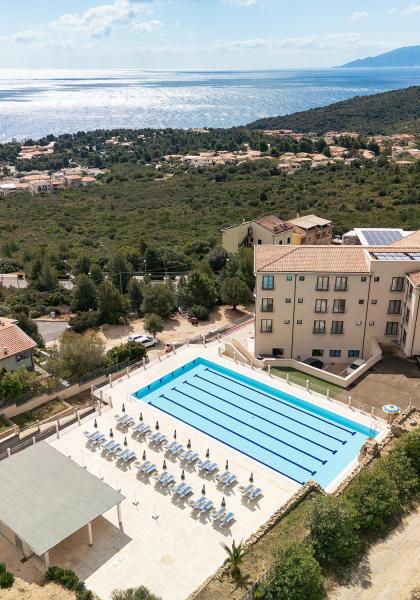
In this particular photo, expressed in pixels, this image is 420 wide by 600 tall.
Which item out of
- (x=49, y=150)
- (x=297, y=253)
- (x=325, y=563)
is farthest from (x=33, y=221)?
(x=49, y=150)

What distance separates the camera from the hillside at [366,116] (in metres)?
170

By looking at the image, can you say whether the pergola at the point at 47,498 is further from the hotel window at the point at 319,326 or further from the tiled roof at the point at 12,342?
the hotel window at the point at 319,326

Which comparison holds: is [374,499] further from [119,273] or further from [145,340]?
[119,273]

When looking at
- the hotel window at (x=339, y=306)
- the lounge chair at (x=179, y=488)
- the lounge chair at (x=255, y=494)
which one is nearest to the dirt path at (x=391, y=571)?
the lounge chair at (x=255, y=494)

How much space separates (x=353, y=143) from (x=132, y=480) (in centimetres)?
12652

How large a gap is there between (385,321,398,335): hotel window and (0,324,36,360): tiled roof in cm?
2185

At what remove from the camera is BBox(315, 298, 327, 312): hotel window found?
104 feet

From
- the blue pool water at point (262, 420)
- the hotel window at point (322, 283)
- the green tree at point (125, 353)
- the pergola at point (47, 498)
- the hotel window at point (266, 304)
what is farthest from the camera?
the green tree at point (125, 353)

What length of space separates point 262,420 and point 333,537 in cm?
1022

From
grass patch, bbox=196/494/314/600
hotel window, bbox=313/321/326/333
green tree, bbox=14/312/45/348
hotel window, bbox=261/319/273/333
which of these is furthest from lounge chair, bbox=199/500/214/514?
green tree, bbox=14/312/45/348

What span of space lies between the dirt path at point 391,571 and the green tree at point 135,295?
3076 centimetres

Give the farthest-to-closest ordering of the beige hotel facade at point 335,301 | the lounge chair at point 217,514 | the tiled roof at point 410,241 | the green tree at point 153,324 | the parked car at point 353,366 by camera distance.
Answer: the green tree at point 153,324 → the tiled roof at point 410,241 → the parked car at point 353,366 → the beige hotel facade at point 335,301 → the lounge chair at point 217,514

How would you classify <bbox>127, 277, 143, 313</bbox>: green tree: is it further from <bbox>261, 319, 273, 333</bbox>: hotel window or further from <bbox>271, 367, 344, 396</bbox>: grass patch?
<bbox>271, 367, 344, 396</bbox>: grass patch

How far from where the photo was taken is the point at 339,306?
104 feet
